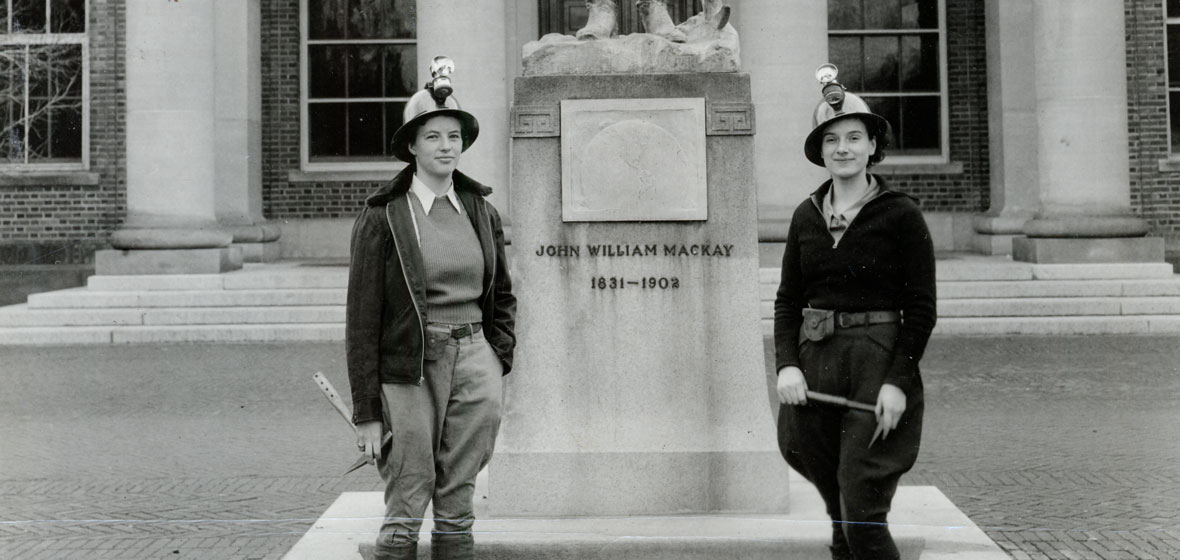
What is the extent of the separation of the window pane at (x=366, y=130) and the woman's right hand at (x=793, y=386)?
59.4 feet

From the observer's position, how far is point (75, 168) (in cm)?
2094

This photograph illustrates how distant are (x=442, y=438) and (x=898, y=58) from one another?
18.6 m

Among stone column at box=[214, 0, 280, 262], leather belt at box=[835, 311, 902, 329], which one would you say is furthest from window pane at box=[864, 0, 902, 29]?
leather belt at box=[835, 311, 902, 329]

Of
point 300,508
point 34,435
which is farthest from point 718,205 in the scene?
point 34,435

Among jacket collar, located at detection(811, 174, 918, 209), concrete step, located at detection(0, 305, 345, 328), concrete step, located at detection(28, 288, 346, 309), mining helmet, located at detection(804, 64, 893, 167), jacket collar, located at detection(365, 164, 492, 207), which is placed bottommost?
concrete step, located at detection(0, 305, 345, 328)

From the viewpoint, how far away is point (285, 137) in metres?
21.3

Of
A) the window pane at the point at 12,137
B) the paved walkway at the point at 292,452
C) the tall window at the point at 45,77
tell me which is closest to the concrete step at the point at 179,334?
the paved walkway at the point at 292,452

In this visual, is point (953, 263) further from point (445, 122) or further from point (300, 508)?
point (445, 122)

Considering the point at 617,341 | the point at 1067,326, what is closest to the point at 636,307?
the point at 617,341

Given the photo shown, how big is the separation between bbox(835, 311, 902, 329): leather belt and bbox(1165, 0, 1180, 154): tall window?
729 inches

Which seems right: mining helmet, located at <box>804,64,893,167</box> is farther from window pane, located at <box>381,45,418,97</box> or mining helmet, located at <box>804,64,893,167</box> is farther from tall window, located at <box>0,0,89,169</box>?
tall window, located at <box>0,0,89,169</box>

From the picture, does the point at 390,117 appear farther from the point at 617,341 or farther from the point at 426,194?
the point at 426,194

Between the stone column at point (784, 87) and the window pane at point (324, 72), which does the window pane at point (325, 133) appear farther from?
the stone column at point (784, 87)

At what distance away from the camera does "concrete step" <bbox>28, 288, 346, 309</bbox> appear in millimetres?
14992
